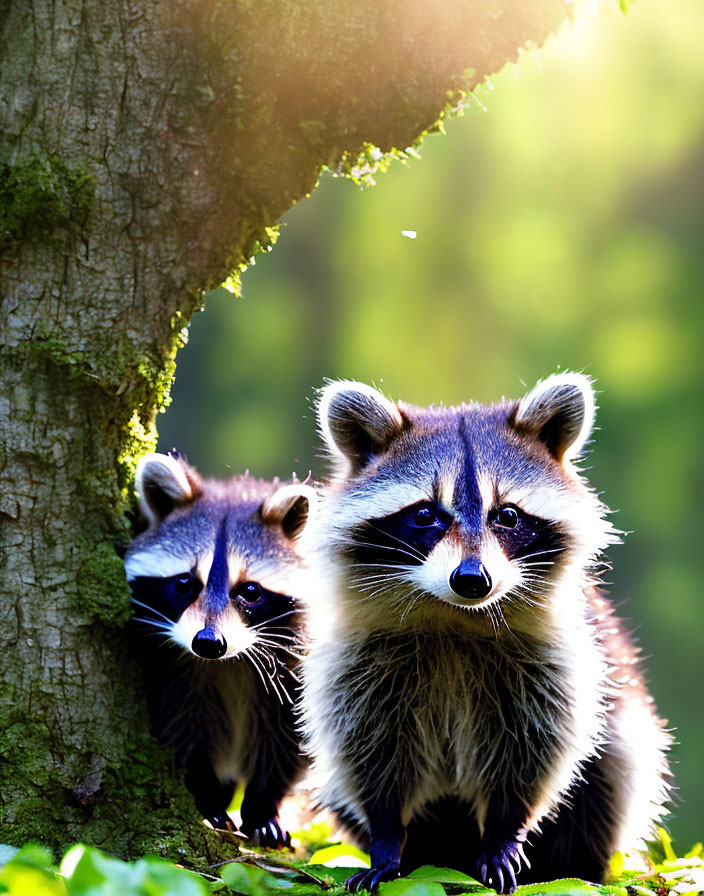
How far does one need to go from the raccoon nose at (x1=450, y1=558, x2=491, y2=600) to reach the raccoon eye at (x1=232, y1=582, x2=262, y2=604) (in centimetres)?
124

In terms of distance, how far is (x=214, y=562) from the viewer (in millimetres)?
4160

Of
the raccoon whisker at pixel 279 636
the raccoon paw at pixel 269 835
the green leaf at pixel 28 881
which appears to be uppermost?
the raccoon whisker at pixel 279 636

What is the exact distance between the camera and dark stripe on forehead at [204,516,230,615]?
3.99 metres

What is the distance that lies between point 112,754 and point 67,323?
1458 mm

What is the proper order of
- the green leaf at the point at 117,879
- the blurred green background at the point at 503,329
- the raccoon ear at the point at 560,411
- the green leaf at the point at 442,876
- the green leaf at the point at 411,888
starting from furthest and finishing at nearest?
the blurred green background at the point at 503,329 → the raccoon ear at the point at 560,411 → the green leaf at the point at 442,876 → the green leaf at the point at 411,888 → the green leaf at the point at 117,879

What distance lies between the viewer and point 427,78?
377 cm

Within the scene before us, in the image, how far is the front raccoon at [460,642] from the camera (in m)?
3.54

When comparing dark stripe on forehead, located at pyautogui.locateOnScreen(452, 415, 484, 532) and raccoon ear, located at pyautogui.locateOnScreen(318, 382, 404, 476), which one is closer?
dark stripe on forehead, located at pyautogui.locateOnScreen(452, 415, 484, 532)

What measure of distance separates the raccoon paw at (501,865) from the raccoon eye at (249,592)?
4.23ft

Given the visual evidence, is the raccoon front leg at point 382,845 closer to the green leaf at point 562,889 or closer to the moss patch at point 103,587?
the green leaf at point 562,889

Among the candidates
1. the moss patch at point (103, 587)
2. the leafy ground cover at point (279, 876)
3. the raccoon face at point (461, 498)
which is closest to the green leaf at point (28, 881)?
the leafy ground cover at point (279, 876)

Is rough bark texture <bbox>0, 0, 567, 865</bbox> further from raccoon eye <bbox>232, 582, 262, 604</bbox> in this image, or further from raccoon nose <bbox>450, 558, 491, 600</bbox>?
raccoon nose <bbox>450, 558, 491, 600</bbox>

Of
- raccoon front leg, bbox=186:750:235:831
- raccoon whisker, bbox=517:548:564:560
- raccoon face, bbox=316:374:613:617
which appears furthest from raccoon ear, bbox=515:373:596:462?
raccoon front leg, bbox=186:750:235:831

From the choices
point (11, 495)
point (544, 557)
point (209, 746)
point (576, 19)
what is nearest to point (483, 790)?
point (544, 557)
